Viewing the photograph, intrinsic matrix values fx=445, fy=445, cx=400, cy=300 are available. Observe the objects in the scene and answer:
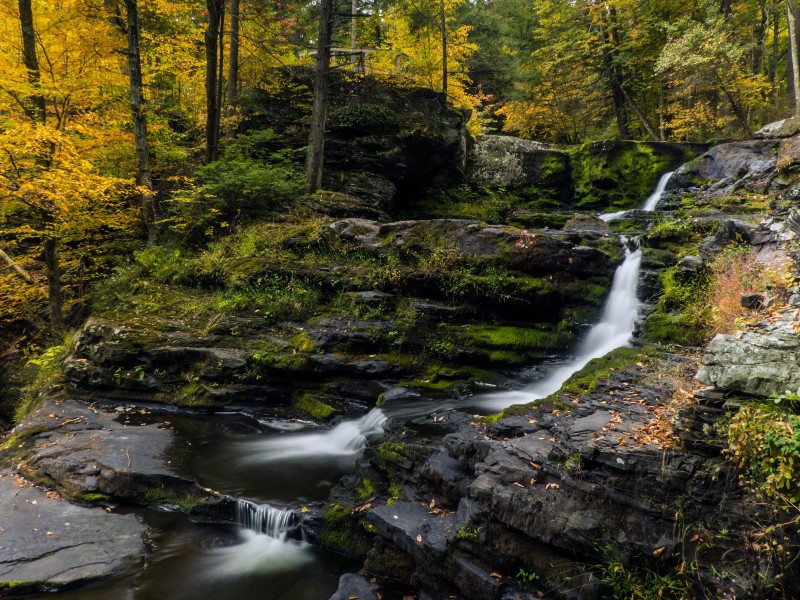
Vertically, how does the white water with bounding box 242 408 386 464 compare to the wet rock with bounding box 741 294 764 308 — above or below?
below

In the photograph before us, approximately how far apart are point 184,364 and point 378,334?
3.96 meters

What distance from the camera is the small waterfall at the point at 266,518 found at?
5.77m

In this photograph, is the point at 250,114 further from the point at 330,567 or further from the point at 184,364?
the point at 330,567

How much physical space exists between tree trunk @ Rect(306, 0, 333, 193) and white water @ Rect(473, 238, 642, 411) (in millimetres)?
8666

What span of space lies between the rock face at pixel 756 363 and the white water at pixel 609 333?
4.12 meters

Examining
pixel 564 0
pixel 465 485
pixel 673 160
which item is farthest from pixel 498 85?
pixel 465 485

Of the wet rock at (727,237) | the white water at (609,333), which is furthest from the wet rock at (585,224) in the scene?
the wet rock at (727,237)

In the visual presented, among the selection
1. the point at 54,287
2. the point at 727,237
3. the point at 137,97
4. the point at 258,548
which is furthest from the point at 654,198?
the point at 54,287

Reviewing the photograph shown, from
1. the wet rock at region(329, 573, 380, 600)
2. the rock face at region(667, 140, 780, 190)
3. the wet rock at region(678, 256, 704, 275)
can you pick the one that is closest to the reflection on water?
the wet rock at region(329, 573, 380, 600)

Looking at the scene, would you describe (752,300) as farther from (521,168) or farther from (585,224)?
(521,168)

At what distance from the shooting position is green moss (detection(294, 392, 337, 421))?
8164 mm

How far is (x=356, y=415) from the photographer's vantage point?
8.13 m

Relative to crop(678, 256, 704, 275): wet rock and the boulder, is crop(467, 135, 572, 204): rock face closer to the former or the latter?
the boulder

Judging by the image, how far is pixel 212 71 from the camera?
12539mm
